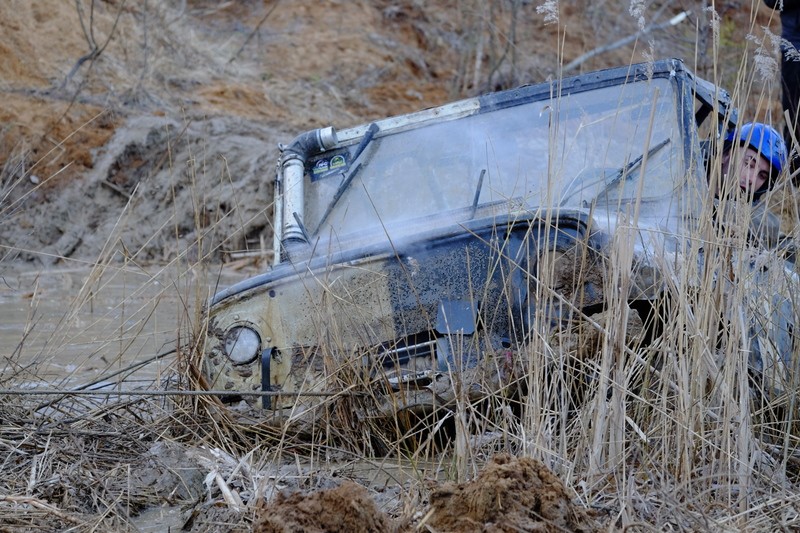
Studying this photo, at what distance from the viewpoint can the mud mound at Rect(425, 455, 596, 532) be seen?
188cm

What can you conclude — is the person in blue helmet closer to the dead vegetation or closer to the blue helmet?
the blue helmet

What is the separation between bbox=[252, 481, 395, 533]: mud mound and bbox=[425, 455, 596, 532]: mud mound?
12 centimetres

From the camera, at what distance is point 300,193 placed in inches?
155

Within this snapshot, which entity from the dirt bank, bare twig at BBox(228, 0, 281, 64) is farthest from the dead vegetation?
bare twig at BBox(228, 0, 281, 64)

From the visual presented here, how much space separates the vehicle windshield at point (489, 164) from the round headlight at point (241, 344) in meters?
0.48

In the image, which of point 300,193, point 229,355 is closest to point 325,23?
point 300,193

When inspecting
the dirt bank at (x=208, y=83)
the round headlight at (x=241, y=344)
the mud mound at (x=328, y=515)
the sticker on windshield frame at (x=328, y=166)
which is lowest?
the mud mound at (x=328, y=515)

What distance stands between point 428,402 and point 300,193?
51.6 inches

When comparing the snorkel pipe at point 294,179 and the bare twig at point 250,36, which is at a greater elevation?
the bare twig at point 250,36

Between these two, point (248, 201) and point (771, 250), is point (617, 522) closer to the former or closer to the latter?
point (771, 250)

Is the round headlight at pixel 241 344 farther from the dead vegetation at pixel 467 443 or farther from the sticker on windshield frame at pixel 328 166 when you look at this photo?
the sticker on windshield frame at pixel 328 166

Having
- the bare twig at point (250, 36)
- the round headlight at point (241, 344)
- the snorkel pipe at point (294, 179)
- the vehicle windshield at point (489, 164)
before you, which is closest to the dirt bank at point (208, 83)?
the bare twig at point (250, 36)

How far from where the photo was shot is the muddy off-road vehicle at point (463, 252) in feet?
8.87

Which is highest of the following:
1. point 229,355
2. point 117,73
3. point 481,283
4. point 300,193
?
point 117,73
